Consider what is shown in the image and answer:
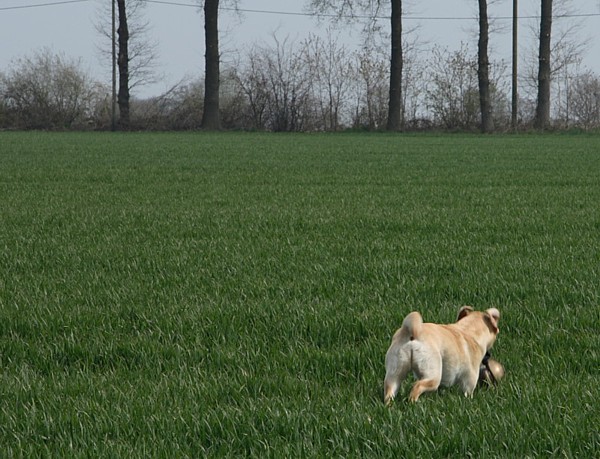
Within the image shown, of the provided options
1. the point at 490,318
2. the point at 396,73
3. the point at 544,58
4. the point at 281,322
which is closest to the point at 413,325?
the point at 490,318

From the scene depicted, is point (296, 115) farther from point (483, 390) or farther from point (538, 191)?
point (483, 390)

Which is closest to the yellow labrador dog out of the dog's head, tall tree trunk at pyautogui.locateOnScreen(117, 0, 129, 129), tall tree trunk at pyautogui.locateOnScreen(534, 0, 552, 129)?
the dog's head

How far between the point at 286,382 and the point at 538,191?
8.61 m

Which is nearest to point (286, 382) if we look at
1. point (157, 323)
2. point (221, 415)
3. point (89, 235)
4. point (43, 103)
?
point (221, 415)

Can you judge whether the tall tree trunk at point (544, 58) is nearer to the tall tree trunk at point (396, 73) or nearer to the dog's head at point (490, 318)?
the tall tree trunk at point (396, 73)

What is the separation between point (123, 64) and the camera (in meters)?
43.6

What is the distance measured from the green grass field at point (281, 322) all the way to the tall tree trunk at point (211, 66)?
101 feet

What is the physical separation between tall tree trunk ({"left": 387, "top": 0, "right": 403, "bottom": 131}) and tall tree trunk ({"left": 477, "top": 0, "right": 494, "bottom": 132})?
3564 mm

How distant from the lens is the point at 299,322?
3.99 metres

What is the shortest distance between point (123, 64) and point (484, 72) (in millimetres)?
18291

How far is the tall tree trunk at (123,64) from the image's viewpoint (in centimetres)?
4294

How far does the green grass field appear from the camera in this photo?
104 inches

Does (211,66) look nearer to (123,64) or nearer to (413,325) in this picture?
(123,64)

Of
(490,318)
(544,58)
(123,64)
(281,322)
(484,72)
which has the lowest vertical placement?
(281,322)
